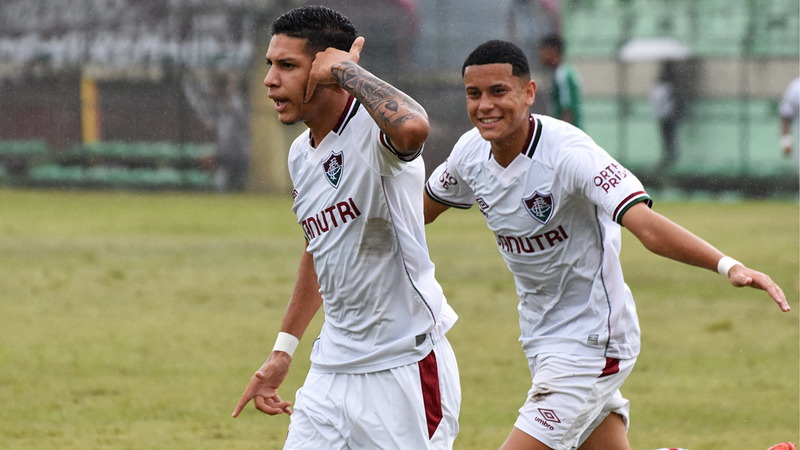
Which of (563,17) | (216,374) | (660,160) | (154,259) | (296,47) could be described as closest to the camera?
(296,47)

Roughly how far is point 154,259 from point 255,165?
37.9 feet

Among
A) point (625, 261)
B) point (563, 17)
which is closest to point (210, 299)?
point (625, 261)

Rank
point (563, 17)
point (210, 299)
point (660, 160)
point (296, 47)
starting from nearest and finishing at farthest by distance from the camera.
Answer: point (296, 47), point (210, 299), point (660, 160), point (563, 17)

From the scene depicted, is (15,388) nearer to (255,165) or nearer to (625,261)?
(625,261)

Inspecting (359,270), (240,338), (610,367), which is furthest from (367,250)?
(240,338)

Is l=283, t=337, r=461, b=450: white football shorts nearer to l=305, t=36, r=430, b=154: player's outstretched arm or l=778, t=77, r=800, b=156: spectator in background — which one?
l=305, t=36, r=430, b=154: player's outstretched arm

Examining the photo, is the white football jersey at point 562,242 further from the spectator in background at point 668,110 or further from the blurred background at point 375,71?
the spectator in background at point 668,110

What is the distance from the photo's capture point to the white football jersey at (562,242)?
16.5 ft

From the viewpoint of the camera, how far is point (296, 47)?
13.8ft

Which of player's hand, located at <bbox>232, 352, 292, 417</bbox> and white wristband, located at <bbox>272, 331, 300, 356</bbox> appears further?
white wristband, located at <bbox>272, 331, 300, 356</bbox>

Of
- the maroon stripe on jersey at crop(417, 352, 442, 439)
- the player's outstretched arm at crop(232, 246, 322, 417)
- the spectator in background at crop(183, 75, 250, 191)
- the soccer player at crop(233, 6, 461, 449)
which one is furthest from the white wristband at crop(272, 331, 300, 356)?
the spectator in background at crop(183, 75, 250, 191)

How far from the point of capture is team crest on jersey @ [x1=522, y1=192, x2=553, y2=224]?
16.5ft

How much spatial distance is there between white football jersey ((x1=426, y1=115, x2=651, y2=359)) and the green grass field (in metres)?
1.84

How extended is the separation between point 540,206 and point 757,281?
42.6 inches
